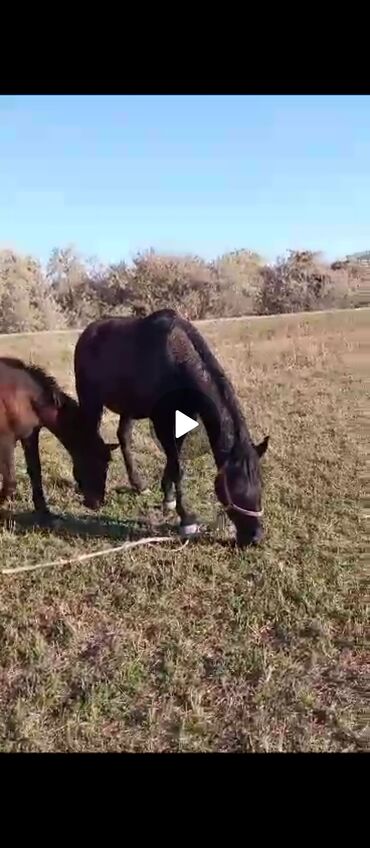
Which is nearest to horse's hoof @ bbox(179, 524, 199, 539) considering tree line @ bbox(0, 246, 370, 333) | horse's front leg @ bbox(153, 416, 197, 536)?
horse's front leg @ bbox(153, 416, 197, 536)

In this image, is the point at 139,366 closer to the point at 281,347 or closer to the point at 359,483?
the point at 281,347

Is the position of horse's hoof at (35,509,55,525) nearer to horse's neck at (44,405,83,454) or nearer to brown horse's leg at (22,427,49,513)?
brown horse's leg at (22,427,49,513)

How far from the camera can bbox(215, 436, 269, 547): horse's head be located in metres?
2.50

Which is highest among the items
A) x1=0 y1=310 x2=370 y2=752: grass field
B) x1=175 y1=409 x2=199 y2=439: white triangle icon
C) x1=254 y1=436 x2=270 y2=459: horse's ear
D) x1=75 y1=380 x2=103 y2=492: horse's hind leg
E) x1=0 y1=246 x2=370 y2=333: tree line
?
x1=0 y1=246 x2=370 y2=333: tree line

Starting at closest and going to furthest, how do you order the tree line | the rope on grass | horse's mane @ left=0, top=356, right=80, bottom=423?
the tree line < the rope on grass < horse's mane @ left=0, top=356, right=80, bottom=423

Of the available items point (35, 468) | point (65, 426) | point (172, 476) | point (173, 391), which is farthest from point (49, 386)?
point (172, 476)

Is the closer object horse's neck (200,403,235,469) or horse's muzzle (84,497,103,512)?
horse's neck (200,403,235,469)

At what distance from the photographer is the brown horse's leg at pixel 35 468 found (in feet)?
9.04

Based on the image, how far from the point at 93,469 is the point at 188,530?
484mm

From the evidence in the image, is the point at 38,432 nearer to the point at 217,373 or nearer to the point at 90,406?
the point at 90,406

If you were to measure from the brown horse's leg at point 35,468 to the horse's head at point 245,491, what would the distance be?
773mm

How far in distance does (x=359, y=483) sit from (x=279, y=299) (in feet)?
2.46

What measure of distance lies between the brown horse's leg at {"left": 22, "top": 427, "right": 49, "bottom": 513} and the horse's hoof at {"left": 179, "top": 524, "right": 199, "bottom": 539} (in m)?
0.58
